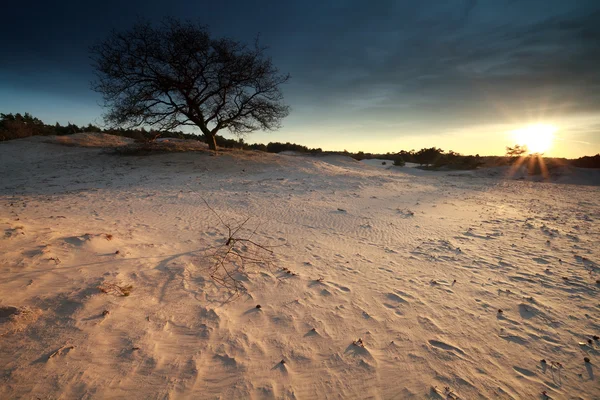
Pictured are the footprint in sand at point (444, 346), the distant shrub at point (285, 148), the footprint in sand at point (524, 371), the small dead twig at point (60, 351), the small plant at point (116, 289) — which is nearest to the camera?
the small dead twig at point (60, 351)

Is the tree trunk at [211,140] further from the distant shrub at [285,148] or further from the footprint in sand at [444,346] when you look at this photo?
the footprint in sand at [444,346]

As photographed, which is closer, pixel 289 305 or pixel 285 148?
pixel 289 305

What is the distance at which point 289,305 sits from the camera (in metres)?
2.89

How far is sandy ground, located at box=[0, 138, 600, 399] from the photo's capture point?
6.48ft

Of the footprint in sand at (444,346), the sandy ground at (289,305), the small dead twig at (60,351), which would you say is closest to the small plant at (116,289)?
the sandy ground at (289,305)

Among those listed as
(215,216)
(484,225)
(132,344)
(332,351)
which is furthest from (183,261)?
(484,225)

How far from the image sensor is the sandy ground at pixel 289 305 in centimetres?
198

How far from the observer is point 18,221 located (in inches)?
168

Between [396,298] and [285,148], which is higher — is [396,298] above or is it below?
below

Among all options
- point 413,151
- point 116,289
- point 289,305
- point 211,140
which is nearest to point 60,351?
point 116,289

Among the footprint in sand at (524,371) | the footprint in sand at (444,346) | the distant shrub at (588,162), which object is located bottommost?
the footprint in sand at (524,371)

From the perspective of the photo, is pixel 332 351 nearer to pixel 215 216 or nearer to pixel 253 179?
pixel 215 216

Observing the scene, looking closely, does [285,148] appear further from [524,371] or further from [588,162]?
[524,371]

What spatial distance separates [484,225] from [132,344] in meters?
7.30
